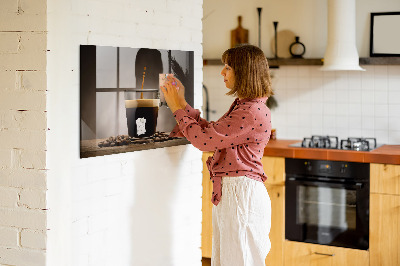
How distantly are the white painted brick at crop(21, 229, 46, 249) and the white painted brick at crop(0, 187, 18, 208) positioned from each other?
12cm

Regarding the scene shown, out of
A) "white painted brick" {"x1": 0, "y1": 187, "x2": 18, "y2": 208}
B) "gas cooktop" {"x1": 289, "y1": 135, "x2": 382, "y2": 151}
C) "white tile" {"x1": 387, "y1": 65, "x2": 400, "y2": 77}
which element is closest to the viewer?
"white painted brick" {"x1": 0, "y1": 187, "x2": 18, "y2": 208}

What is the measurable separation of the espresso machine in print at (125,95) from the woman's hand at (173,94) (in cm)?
4

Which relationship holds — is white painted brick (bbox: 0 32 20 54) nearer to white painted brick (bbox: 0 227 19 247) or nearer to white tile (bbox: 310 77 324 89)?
white painted brick (bbox: 0 227 19 247)

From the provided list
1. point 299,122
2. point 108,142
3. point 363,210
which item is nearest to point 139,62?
point 108,142

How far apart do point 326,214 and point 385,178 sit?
0.52m

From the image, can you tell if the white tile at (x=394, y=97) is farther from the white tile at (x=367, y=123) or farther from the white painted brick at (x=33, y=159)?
the white painted brick at (x=33, y=159)

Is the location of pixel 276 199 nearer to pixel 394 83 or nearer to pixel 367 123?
pixel 367 123

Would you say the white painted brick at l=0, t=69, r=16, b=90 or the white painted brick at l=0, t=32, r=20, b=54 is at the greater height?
the white painted brick at l=0, t=32, r=20, b=54

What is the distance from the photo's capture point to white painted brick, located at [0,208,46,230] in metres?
2.34

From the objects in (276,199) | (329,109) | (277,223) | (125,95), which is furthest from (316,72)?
(125,95)

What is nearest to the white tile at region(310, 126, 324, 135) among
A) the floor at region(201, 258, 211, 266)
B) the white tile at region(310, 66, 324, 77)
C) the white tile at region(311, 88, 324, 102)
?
the white tile at region(311, 88, 324, 102)

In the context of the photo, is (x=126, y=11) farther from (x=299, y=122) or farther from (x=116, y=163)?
(x=299, y=122)

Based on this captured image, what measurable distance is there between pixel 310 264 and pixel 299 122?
124cm

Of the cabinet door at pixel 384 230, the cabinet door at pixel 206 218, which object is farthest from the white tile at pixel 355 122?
the cabinet door at pixel 206 218
